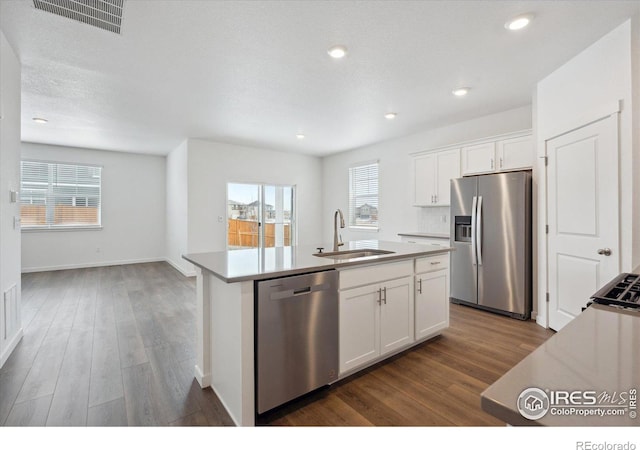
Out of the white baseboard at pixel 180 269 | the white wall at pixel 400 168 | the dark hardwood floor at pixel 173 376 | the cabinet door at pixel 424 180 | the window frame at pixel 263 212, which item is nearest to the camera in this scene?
the dark hardwood floor at pixel 173 376

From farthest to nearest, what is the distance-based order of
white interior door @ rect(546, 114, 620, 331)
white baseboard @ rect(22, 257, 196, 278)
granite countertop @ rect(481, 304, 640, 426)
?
1. white baseboard @ rect(22, 257, 196, 278)
2. white interior door @ rect(546, 114, 620, 331)
3. granite countertop @ rect(481, 304, 640, 426)

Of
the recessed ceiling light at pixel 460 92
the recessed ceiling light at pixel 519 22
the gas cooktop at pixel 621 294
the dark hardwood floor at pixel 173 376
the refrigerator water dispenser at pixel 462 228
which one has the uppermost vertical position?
the recessed ceiling light at pixel 460 92

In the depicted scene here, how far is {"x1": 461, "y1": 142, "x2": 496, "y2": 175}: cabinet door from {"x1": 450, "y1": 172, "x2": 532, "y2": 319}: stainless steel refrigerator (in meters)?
0.45

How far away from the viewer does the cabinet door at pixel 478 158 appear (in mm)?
4242

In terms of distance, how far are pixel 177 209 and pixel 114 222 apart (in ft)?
6.19

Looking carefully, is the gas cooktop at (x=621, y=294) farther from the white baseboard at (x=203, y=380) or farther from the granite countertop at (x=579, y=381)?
the white baseboard at (x=203, y=380)

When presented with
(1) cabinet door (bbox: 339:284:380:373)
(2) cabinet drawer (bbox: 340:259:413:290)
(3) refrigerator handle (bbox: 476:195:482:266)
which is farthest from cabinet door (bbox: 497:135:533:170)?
(1) cabinet door (bbox: 339:284:380:373)

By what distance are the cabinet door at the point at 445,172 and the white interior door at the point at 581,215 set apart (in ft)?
4.59

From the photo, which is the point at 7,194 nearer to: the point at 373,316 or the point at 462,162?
the point at 373,316

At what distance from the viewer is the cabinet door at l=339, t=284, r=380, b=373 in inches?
86.0

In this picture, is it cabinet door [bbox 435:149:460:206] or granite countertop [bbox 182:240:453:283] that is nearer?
granite countertop [bbox 182:240:453:283]

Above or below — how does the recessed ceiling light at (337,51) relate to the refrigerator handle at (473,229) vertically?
above

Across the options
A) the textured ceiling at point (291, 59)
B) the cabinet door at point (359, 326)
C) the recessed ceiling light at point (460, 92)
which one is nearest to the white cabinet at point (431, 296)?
the cabinet door at point (359, 326)

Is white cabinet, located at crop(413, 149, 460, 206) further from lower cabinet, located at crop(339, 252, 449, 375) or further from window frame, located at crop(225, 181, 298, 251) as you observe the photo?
window frame, located at crop(225, 181, 298, 251)
